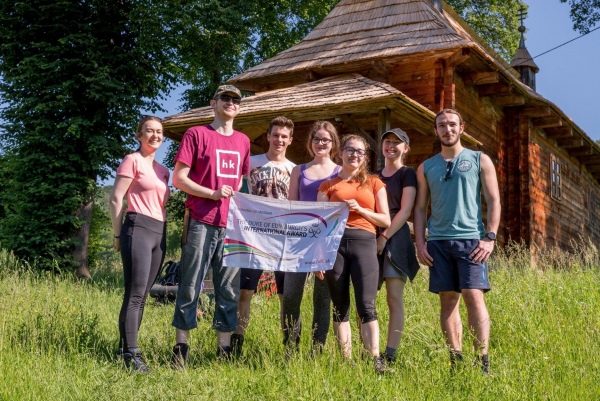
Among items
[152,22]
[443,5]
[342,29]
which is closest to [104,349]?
[342,29]

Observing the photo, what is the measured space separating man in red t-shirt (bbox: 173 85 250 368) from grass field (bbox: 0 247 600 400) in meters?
0.34

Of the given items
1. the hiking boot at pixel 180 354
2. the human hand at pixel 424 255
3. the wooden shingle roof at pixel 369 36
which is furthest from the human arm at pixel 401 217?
the wooden shingle roof at pixel 369 36

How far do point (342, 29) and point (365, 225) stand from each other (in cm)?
1080

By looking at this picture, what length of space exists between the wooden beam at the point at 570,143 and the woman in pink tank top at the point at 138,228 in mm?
15145

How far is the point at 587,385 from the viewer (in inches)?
155

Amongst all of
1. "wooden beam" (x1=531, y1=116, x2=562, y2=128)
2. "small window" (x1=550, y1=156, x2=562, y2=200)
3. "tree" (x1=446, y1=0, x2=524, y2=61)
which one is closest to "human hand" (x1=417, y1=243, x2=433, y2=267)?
"wooden beam" (x1=531, y1=116, x2=562, y2=128)

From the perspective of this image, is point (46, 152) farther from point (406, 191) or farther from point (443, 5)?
point (406, 191)

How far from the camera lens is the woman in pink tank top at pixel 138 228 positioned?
14.8ft

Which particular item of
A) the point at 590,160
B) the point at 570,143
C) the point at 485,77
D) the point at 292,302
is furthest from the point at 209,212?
the point at 590,160

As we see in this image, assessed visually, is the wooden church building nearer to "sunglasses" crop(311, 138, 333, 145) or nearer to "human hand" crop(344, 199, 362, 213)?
"sunglasses" crop(311, 138, 333, 145)

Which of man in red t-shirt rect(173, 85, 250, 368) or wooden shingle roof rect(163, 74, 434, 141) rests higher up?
wooden shingle roof rect(163, 74, 434, 141)

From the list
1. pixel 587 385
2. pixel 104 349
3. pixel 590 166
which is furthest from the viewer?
pixel 590 166

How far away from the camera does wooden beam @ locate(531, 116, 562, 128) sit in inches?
587

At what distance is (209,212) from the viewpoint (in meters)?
4.53
